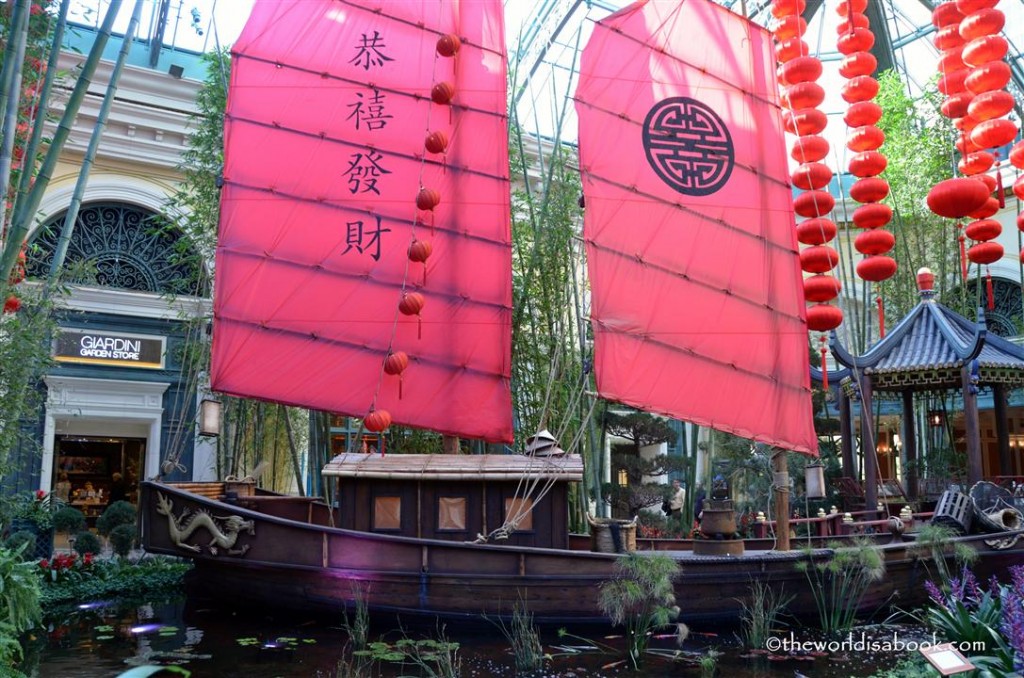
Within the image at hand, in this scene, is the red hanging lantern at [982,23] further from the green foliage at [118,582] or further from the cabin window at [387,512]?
the green foliage at [118,582]

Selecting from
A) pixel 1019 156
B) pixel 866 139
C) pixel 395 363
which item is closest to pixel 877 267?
pixel 866 139

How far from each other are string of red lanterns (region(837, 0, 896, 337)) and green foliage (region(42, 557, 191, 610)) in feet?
22.2

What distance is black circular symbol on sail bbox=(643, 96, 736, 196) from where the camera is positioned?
7961 millimetres

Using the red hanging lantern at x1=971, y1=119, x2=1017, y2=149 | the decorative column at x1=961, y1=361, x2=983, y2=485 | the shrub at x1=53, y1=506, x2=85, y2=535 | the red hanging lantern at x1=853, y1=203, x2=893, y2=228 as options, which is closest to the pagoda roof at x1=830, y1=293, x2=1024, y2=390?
the decorative column at x1=961, y1=361, x2=983, y2=485

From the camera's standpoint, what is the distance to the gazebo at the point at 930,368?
9.33m

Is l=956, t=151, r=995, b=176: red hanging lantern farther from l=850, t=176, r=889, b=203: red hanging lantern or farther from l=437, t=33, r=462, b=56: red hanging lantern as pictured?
l=437, t=33, r=462, b=56: red hanging lantern

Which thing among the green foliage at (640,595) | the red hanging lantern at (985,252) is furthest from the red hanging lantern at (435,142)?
the red hanging lantern at (985,252)

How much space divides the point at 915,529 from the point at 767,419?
5.80 ft

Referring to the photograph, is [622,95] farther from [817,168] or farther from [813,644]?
[813,644]

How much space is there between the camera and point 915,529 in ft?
Answer: 26.7

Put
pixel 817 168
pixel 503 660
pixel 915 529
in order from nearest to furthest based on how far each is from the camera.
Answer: pixel 503 660
pixel 817 168
pixel 915 529

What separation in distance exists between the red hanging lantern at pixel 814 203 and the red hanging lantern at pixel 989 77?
4.74 feet

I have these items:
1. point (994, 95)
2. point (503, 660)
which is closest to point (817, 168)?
point (994, 95)

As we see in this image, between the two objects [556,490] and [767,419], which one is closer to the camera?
[556,490]
